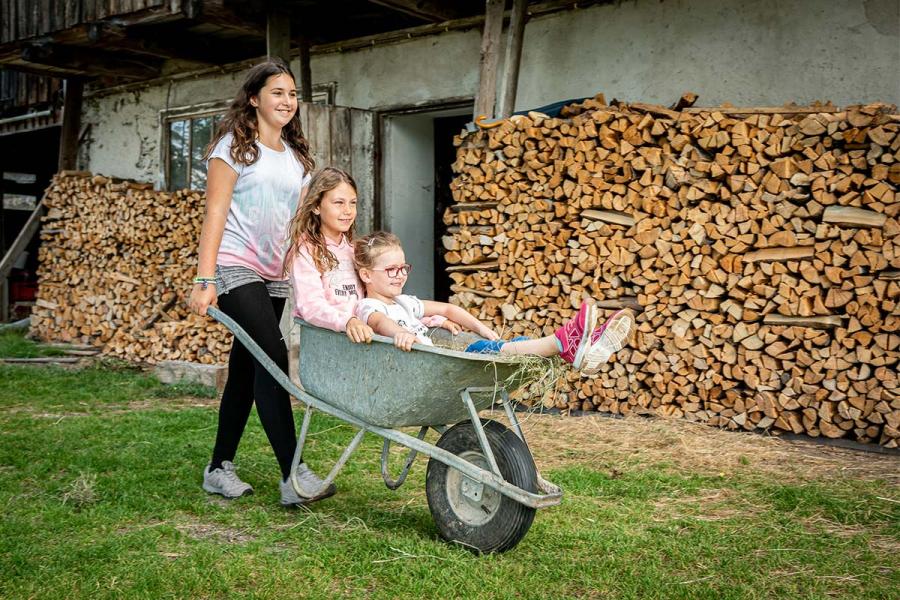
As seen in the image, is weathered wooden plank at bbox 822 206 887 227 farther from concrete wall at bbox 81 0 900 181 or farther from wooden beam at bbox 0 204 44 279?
wooden beam at bbox 0 204 44 279

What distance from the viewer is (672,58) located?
650cm

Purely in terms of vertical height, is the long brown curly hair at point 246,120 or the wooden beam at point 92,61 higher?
the wooden beam at point 92,61

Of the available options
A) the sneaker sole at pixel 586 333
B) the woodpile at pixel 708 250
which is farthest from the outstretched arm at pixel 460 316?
the woodpile at pixel 708 250

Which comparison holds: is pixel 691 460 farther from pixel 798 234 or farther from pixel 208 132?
pixel 208 132

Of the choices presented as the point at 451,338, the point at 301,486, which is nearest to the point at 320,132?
the point at 451,338

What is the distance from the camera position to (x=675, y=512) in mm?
3629

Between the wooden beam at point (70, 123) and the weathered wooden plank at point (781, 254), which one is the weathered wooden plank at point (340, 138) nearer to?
the weathered wooden plank at point (781, 254)

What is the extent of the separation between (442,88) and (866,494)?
Result: 17.2ft

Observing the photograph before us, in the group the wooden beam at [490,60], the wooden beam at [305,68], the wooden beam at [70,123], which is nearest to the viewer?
the wooden beam at [490,60]

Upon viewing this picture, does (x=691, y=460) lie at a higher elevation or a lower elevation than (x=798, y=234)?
lower

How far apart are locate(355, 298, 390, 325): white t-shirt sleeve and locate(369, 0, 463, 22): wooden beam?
4214mm

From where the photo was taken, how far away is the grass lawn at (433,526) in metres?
2.74

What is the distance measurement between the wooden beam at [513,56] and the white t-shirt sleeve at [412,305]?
3472mm

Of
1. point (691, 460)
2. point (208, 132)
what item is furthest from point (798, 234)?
point (208, 132)
